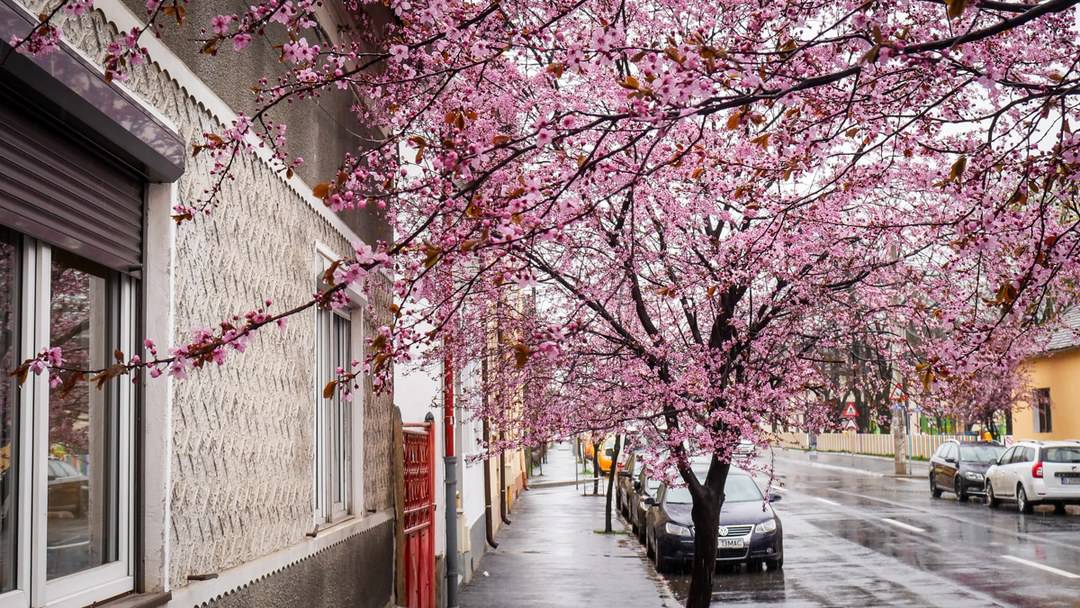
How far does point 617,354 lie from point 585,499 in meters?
25.3

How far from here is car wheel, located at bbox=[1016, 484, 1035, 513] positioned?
2622 cm

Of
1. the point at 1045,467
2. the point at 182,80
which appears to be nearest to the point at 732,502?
the point at 1045,467

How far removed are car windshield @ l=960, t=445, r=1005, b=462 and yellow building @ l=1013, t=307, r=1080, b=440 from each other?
5.44 meters

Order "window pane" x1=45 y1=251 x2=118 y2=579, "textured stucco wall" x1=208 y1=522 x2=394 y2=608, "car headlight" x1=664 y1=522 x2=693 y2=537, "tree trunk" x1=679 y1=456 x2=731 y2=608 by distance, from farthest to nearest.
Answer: "car headlight" x1=664 y1=522 x2=693 y2=537, "tree trunk" x1=679 y1=456 x2=731 y2=608, "textured stucco wall" x1=208 y1=522 x2=394 y2=608, "window pane" x1=45 y1=251 x2=118 y2=579

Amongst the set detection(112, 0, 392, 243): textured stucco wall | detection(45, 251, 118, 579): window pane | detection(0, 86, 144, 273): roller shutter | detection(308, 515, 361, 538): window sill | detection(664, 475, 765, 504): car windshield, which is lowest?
detection(664, 475, 765, 504): car windshield

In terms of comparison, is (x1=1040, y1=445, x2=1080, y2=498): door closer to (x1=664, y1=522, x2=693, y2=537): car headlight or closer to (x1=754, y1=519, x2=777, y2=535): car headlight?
(x1=754, y1=519, x2=777, y2=535): car headlight

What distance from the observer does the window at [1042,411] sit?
1523 inches

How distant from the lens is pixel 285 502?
6.15m

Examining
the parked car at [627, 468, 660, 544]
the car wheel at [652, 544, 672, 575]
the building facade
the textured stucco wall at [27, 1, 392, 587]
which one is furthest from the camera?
the parked car at [627, 468, 660, 544]

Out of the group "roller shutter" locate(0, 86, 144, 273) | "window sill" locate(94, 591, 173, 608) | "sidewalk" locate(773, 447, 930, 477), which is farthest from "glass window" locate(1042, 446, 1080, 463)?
"roller shutter" locate(0, 86, 144, 273)

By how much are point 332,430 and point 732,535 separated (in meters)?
11.0

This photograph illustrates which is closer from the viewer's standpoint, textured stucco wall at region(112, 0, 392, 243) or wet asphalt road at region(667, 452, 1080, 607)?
textured stucco wall at region(112, 0, 392, 243)

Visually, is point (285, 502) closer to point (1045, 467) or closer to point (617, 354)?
point (617, 354)

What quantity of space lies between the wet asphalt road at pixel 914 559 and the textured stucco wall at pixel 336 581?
5.19 m
